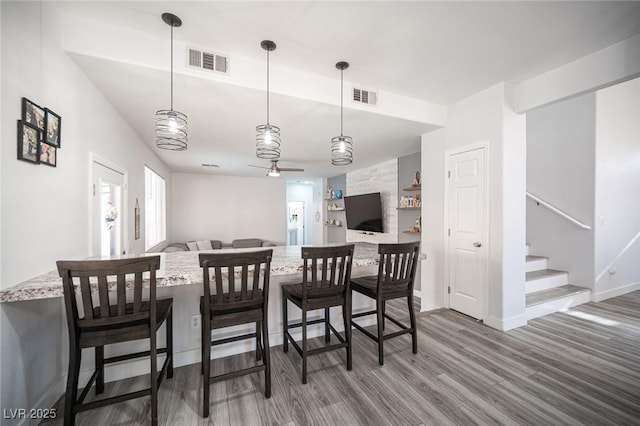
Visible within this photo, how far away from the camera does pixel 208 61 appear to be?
2.14m

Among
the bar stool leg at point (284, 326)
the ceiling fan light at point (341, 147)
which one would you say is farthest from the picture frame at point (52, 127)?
the ceiling fan light at point (341, 147)

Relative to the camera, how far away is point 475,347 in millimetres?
2482

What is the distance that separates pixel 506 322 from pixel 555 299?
3.71ft

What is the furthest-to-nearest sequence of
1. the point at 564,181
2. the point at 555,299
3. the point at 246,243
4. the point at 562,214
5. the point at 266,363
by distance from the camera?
the point at 246,243
the point at 564,181
the point at 562,214
the point at 555,299
the point at 266,363

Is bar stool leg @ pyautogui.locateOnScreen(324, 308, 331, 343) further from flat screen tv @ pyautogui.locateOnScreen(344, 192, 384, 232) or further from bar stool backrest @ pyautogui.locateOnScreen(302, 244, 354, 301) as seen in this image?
flat screen tv @ pyautogui.locateOnScreen(344, 192, 384, 232)

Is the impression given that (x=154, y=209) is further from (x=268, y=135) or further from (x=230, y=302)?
(x=230, y=302)

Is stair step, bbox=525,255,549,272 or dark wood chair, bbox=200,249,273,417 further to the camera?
stair step, bbox=525,255,549,272

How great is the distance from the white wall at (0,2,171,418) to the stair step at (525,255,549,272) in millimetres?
5495

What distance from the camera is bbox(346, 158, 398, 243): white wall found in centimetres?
506

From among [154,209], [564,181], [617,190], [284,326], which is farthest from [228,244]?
[617,190]

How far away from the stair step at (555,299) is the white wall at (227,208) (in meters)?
5.76

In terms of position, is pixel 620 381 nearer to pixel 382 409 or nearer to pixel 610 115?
pixel 382 409

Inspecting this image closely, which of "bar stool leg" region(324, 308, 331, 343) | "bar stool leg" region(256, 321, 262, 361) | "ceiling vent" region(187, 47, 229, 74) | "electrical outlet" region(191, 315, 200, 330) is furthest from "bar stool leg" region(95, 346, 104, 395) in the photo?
"ceiling vent" region(187, 47, 229, 74)

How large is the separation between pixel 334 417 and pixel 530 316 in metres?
2.87
